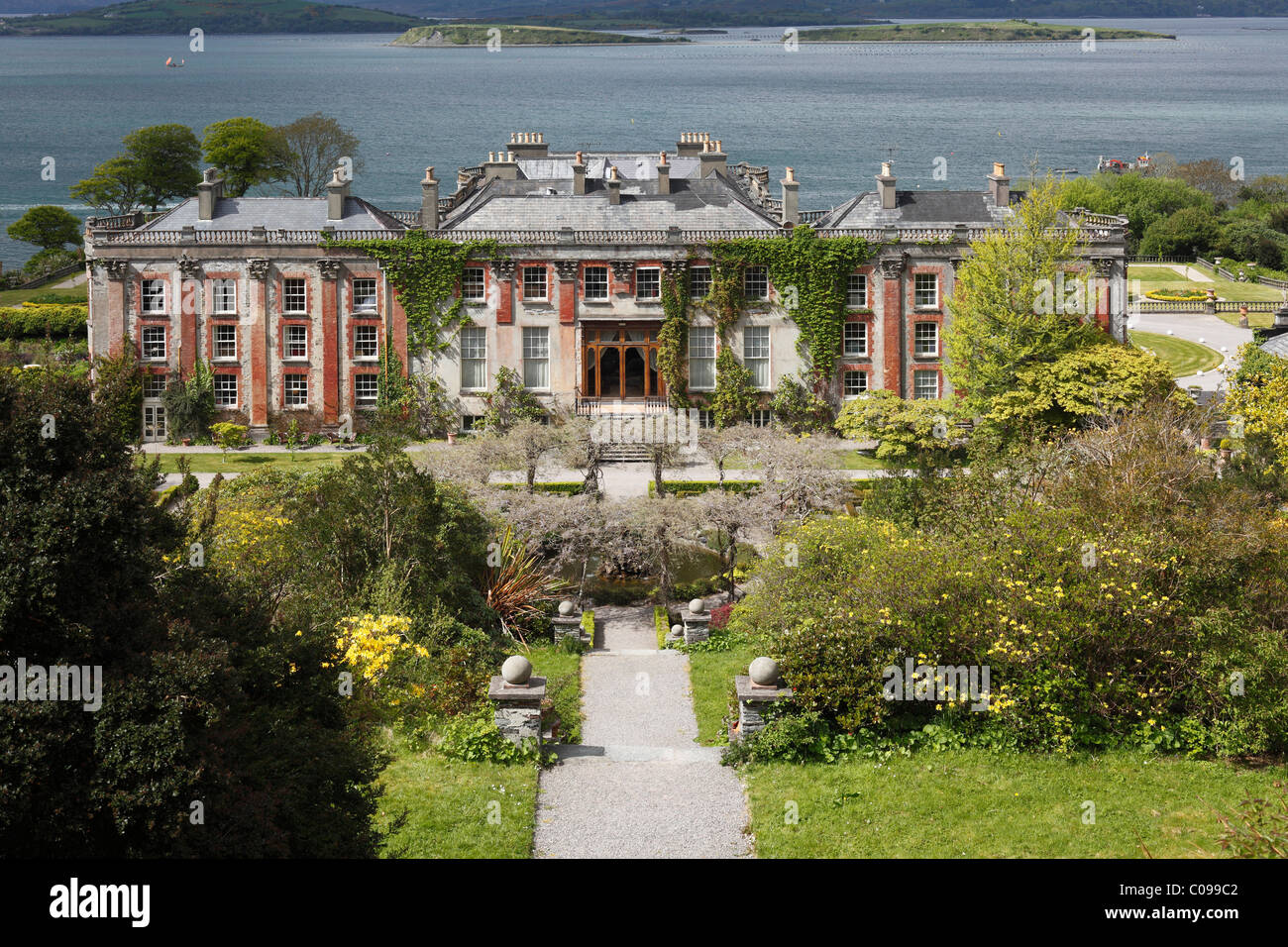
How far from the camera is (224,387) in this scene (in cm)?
6341

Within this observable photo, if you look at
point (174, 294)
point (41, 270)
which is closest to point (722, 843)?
point (174, 294)

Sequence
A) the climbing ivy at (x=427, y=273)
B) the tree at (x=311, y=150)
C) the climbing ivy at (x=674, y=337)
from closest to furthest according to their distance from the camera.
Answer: the climbing ivy at (x=674, y=337), the climbing ivy at (x=427, y=273), the tree at (x=311, y=150)

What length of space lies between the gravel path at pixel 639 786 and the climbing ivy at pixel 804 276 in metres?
29.2

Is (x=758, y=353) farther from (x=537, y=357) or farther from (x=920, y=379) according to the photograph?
(x=537, y=357)

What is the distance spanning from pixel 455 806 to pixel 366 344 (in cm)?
3894

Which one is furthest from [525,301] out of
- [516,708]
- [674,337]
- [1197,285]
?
[1197,285]

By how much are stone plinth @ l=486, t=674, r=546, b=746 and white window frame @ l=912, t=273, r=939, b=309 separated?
37.4m

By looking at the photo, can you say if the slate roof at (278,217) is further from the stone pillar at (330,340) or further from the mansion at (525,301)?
the stone pillar at (330,340)

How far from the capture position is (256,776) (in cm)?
2052

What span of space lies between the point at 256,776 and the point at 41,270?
8707 cm

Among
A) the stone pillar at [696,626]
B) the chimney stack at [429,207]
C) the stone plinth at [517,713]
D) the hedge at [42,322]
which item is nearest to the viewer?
the stone plinth at [517,713]

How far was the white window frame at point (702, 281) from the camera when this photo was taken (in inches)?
2453

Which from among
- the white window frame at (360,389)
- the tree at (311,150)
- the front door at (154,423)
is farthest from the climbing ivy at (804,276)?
the tree at (311,150)

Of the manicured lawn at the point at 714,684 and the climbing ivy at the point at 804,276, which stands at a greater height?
the climbing ivy at the point at 804,276
